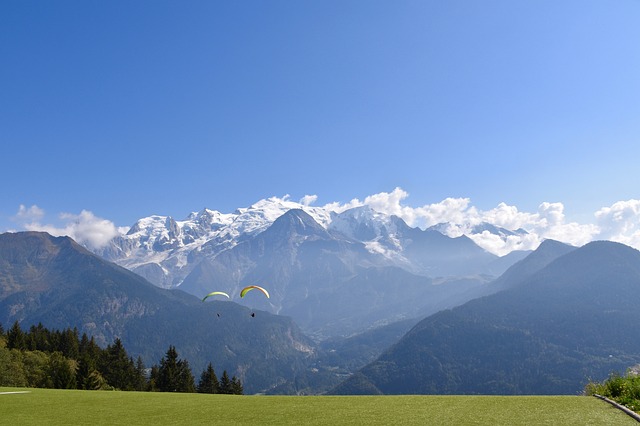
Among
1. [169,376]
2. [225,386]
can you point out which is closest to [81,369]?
[169,376]

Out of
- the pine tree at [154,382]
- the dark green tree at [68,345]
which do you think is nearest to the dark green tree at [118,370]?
the pine tree at [154,382]

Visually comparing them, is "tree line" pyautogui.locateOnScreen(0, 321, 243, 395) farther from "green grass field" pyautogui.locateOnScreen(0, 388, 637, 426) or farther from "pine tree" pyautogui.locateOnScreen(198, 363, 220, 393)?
"green grass field" pyautogui.locateOnScreen(0, 388, 637, 426)

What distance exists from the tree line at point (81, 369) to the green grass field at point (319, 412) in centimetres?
5517

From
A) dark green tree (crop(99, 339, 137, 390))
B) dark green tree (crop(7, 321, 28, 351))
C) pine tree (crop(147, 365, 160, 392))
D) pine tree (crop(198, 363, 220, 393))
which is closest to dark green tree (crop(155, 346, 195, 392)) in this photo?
pine tree (crop(147, 365, 160, 392))

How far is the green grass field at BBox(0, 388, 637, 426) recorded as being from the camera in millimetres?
17672

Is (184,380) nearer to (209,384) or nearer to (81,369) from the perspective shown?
(209,384)

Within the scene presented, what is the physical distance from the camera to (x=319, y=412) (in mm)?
20438

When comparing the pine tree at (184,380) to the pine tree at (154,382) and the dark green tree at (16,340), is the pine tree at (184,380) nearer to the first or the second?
the pine tree at (154,382)

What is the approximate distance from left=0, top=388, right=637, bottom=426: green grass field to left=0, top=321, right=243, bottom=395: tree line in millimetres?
55165

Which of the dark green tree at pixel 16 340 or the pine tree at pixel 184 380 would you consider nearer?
the pine tree at pixel 184 380

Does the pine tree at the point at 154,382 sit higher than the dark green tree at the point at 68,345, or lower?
lower

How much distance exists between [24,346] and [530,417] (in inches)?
4737

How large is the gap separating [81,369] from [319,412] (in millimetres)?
70227

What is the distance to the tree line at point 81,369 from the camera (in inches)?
2840
